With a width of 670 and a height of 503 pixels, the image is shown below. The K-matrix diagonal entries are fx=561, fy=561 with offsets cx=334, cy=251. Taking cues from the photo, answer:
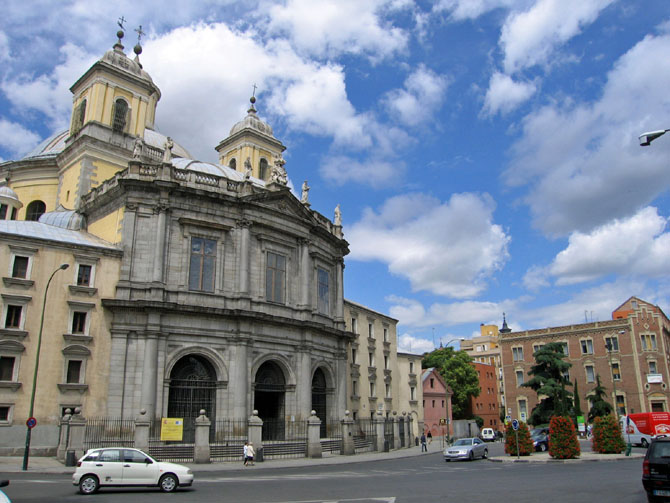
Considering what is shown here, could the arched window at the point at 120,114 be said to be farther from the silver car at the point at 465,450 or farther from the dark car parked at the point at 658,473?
the dark car parked at the point at 658,473

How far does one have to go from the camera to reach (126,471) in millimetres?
16188

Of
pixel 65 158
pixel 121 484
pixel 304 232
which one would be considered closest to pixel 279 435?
pixel 304 232

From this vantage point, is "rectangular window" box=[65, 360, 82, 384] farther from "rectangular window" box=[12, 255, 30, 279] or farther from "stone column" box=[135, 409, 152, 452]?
"rectangular window" box=[12, 255, 30, 279]

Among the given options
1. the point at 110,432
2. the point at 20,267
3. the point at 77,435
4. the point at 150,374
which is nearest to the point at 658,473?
the point at 77,435

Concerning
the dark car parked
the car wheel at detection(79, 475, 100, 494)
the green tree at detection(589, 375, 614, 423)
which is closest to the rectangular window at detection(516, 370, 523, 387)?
the green tree at detection(589, 375, 614, 423)

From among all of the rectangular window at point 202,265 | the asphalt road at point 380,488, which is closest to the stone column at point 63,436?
the asphalt road at point 380,488

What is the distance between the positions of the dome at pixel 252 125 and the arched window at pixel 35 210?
815 inches

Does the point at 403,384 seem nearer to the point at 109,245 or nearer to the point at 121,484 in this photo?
the point at 109,245

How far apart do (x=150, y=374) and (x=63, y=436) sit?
4.95 m

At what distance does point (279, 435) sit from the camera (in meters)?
33.8

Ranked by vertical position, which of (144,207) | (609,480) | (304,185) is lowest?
(609,480)

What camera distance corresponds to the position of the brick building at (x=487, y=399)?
82312 millimetres

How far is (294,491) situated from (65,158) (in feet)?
111

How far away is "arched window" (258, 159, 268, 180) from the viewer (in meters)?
56.1
